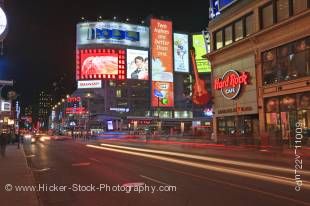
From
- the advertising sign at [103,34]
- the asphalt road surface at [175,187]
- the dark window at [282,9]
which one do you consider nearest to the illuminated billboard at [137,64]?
the advertising sign at [103,34]

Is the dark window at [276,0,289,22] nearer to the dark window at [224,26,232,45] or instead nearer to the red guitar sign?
the dark window at [224,26,232,45]

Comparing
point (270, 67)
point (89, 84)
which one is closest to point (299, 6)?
point (270, 67)

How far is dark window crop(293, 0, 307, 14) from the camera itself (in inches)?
1313

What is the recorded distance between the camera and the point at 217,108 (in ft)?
152

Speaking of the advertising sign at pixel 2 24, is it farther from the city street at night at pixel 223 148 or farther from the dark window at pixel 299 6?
the dark window at pixel 299 6

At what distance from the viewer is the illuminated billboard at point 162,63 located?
135 metres

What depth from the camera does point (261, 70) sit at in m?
38.7

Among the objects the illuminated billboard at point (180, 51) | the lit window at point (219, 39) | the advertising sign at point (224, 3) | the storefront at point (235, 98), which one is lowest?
the storefront at point (235, 98)

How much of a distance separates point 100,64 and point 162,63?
2131 centimetres

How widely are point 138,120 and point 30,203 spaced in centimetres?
12771

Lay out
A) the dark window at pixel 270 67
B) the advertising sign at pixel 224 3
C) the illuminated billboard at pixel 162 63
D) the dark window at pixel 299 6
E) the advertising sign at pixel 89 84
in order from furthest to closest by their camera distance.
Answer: the illuminated billboard at pixel 162 63 → the advertising sign at pixel 89 84 → the advertising sign at pixel 224 3 → the dark window at pixel 270 67 → the dark window at pixel 299 6

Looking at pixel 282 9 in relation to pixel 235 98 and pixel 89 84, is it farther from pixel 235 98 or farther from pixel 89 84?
pixel 89 84

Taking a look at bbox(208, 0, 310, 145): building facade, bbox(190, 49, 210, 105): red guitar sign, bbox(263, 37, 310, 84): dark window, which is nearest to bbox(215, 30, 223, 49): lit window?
bbox(208, 0, 310, 145): building facade

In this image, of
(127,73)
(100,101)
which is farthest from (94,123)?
(127,73)
